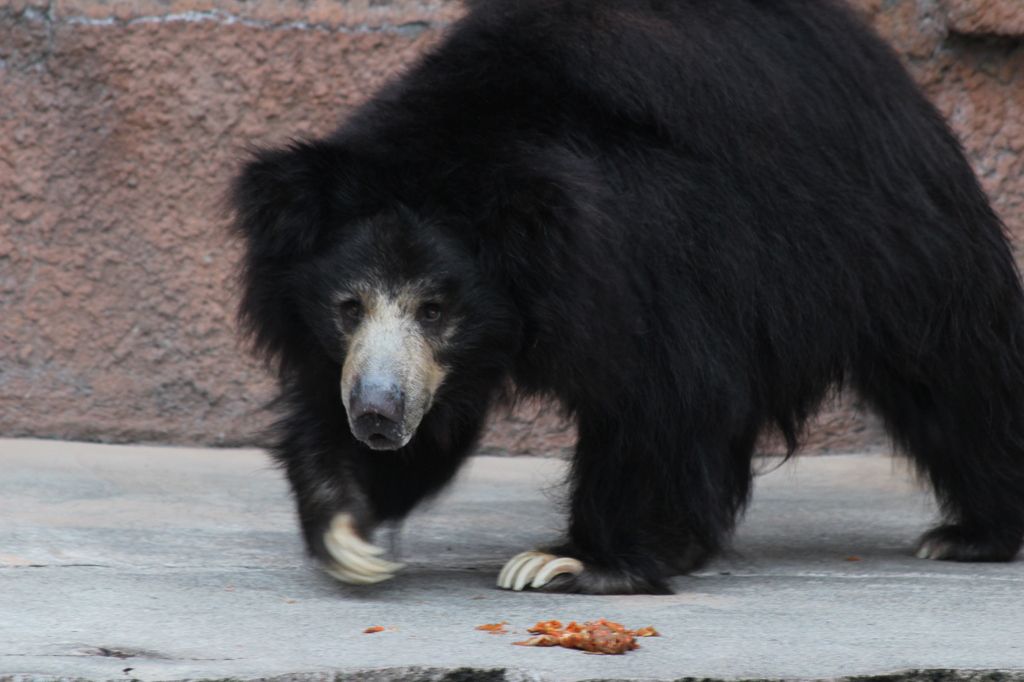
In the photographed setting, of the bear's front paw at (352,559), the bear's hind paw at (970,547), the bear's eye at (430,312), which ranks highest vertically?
the bear's eye at (430,312)

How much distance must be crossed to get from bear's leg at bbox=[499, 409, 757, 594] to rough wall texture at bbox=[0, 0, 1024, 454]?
6.39 feet

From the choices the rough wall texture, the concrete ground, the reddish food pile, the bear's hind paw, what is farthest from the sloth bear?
the rough wall texture

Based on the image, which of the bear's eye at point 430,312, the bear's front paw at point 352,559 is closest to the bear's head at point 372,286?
the bear's eye at point 430,312

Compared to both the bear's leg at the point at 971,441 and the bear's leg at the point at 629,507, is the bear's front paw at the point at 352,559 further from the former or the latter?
the bear's leg at the point at 971,441

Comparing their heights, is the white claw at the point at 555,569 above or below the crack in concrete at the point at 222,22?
below

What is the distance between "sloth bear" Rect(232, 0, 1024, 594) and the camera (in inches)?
106

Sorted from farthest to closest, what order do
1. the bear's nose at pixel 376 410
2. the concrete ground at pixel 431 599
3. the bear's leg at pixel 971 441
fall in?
the bear's leg at pixel 971 441 → the bear's nose at pixel 376 410 → the concrete ground at pixel 431 599

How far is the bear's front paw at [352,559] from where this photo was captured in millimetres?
2725

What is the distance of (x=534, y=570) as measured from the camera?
2.80 meters

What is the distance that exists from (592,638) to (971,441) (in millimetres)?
1481

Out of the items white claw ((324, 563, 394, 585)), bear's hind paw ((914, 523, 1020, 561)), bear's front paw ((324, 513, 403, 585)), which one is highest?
bear's front paw ((324, 513, 403, 585))

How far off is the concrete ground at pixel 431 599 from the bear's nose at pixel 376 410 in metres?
0.34

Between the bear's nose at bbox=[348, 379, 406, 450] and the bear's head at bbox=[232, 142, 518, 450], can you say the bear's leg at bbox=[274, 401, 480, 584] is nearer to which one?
the bear's head at bbox=[232, 142, 518, 450]

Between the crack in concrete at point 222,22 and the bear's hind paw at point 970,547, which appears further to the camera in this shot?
the crack in concrete at point 222,22
